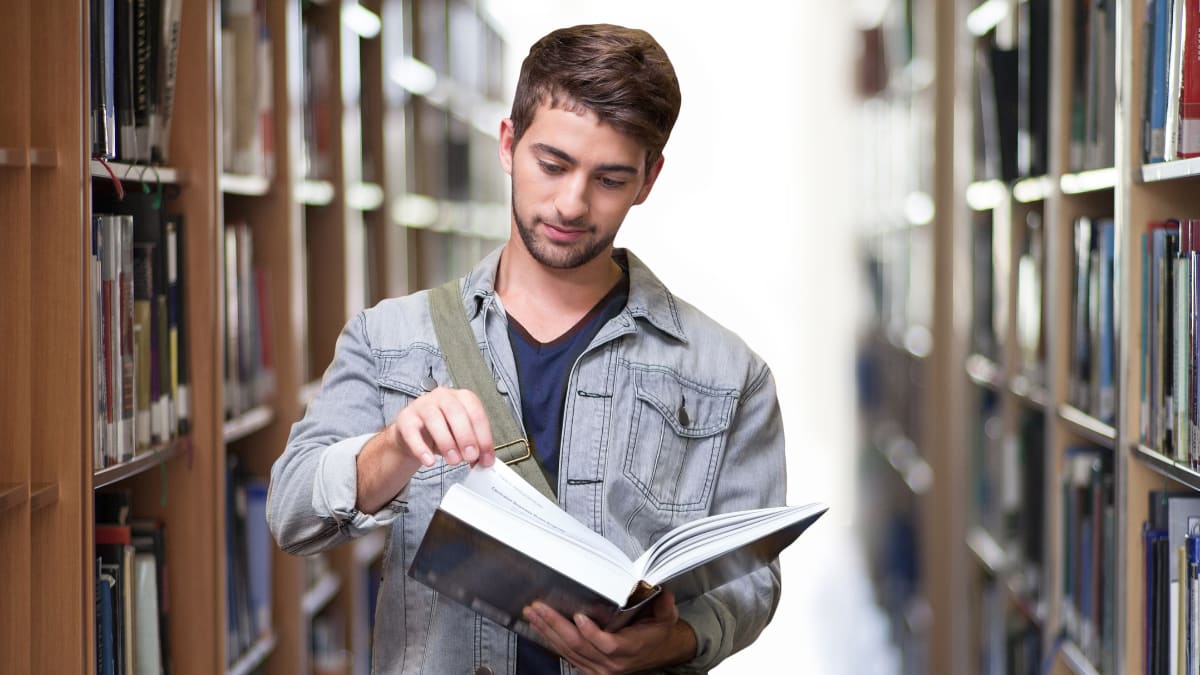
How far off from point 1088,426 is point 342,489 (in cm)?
142

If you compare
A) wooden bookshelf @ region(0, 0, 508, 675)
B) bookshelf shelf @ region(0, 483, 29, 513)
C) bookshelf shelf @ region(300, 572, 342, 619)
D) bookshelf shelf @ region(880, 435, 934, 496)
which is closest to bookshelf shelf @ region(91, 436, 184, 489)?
wooden bookshelf @ region(0, 0, 508, 675)

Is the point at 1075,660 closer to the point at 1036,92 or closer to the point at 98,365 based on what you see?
the point at 1036,92

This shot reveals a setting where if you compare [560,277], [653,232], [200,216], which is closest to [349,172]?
[200,216]

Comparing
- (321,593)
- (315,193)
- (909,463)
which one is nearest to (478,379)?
(315,193)

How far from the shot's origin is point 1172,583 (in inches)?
68.7

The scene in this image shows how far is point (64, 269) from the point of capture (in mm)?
1553

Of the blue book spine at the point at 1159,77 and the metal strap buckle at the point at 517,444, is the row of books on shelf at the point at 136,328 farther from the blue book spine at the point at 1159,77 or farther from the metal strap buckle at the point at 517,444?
the blue book spine at the point at 1159,77

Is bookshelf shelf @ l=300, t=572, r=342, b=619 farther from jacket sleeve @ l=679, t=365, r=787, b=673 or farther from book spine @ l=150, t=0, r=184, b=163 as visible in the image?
jacket sleeve @ l=679, t=365, r=787, b=673

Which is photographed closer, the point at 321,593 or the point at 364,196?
the point at 321,593

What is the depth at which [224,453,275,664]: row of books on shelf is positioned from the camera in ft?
7.80

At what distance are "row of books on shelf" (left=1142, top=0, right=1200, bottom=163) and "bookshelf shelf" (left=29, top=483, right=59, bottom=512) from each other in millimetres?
1467

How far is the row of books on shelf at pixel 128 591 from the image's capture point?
70.4 inches

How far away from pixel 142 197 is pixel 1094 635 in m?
1.69

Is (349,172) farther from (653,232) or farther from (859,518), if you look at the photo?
(859,518)
